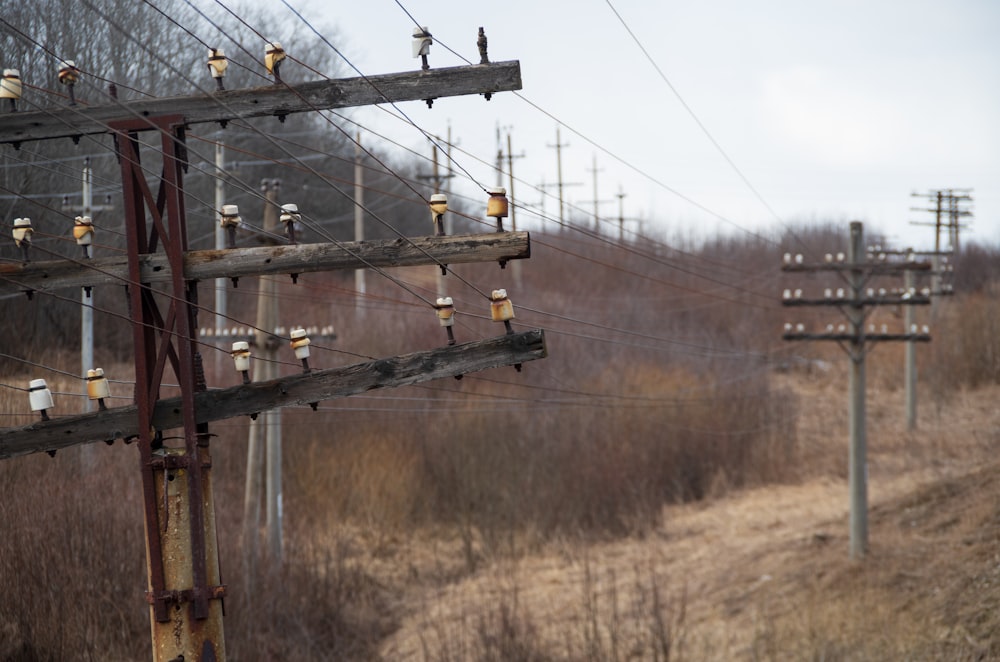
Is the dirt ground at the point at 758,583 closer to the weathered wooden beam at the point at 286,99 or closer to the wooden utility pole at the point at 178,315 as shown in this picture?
the wooden utility pole at the point at 178,315

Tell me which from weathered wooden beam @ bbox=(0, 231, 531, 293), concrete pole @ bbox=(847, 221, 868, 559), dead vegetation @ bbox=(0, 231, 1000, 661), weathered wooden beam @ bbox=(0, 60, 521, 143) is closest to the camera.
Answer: weathered wooden beam @ bbox=(0, 231, 531, 293)

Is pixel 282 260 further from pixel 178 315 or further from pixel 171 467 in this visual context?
pixel 171 467

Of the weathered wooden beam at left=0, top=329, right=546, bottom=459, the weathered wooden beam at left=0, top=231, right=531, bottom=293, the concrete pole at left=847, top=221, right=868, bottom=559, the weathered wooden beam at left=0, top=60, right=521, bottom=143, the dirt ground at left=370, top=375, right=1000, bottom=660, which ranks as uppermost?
the weathered wooden beam at left=0, top=60, right=521, bottom=143

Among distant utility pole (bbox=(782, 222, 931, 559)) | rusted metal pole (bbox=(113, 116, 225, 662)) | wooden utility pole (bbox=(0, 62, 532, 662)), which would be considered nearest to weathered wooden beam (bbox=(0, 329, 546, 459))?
wooden utility pole (bbox=(0, 62, 532, 662))

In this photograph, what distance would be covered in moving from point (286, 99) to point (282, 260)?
1.12 metres

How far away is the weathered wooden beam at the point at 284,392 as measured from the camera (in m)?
8.05

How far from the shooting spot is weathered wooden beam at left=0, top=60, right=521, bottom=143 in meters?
7.84

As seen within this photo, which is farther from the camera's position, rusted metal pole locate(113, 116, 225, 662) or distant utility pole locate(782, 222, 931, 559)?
distant utility pole locate(782, 222, 931, 559)

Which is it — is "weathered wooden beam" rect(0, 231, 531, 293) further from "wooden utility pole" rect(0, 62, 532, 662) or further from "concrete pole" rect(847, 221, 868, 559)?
"concrete pole" rect(847, 221, 868, 559)

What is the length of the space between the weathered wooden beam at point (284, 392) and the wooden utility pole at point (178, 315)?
10mm

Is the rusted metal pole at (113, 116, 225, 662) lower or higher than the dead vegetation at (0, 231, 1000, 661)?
higher

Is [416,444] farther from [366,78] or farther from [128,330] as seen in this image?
[366,78]

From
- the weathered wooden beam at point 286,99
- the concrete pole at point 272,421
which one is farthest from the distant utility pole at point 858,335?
the weathered wooden beam at point 286,99

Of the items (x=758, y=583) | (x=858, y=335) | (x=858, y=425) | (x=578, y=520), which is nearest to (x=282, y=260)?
(x=858, y=335)
